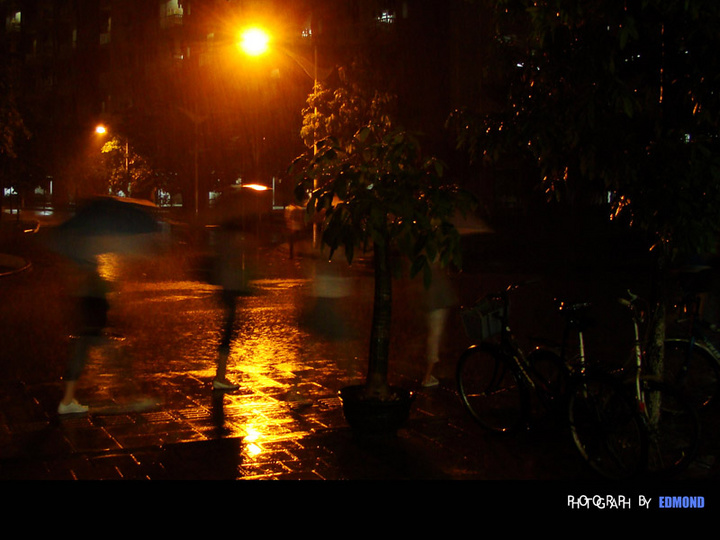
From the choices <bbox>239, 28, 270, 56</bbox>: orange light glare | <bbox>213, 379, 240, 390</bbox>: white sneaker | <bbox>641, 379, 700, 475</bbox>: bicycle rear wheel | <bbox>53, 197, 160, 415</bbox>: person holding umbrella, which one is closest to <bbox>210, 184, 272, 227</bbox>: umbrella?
<bbox>53, 197, 160, 415</bbox>: person holding umbrella

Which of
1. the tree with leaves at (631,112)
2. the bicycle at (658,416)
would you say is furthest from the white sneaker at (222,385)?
the bicycle at (658,416)

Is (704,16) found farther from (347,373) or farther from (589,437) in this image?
(347,373)

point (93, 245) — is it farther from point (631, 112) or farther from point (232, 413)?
point (631, 112)

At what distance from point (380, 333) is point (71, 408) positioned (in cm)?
279

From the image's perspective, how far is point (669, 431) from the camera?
19.5 ft

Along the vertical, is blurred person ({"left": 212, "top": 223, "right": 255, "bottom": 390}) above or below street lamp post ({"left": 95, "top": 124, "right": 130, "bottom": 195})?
below

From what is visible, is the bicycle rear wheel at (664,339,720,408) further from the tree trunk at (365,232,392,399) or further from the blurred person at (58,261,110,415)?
the blurred person at (58,261,110,415)

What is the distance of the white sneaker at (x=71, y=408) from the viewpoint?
6.86m

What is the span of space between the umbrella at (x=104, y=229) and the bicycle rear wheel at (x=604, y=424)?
14.1 feet

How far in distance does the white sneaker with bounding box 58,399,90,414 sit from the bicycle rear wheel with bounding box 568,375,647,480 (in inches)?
163

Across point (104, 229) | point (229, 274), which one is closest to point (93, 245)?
point (104, 229)

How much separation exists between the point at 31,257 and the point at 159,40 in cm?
5140

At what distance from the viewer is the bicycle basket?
6277mm

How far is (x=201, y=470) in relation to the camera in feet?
17.9
